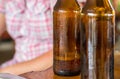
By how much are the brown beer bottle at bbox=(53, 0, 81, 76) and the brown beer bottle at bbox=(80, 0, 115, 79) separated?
0.04 m

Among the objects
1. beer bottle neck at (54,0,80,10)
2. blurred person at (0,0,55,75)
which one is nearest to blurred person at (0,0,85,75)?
blurred person at (0,0,55,75)

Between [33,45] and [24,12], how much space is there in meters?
0.14

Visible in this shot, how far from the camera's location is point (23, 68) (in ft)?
3.80

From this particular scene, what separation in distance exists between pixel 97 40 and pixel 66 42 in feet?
0.26

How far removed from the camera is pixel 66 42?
0.68m

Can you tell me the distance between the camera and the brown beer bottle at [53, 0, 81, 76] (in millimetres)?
674

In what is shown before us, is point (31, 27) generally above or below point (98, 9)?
below

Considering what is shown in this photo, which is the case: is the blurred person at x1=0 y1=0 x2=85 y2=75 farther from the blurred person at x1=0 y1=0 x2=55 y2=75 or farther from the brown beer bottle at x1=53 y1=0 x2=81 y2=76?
the brown beer bottle at x1=53 y1=0 x2=81 y2=76

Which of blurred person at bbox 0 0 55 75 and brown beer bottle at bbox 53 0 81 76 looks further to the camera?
blurred person at bbox 0 0 55 75

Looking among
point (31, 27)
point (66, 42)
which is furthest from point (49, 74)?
point (31, 27)

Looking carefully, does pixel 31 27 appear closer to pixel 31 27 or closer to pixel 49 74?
pixel 31 27

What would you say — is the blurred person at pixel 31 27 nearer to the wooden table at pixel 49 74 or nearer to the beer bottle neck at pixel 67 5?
the wooden table at pixel 49 74

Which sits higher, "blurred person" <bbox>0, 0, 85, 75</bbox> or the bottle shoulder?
the bottle shoulder

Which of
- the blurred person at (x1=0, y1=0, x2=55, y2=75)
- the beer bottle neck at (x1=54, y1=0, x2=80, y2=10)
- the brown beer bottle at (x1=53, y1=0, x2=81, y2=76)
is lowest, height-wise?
the blurred person at (x1=0, y1=0, x2=55, y2=75)
